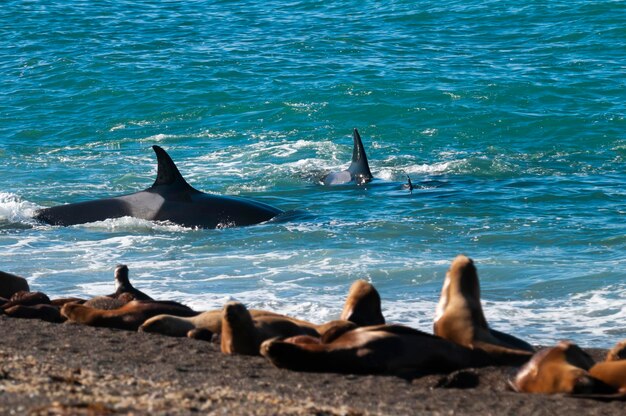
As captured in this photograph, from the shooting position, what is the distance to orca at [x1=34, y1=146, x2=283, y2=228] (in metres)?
14.4

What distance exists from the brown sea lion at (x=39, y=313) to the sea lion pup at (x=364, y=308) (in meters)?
2.37

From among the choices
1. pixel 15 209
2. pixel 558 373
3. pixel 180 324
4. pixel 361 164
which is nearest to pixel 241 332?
pixel 180 324

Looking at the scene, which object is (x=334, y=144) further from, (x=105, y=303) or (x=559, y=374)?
(x=559, y=374)

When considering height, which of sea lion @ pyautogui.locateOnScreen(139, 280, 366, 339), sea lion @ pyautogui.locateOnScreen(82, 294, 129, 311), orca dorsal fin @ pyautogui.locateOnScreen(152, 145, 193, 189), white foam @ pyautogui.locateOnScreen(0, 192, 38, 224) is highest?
orca dorsal fin @ pyautogui.locateOnScreen(152, 145, 193, 189)

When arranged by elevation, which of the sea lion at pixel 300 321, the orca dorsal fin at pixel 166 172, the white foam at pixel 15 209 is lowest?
the white foam at pixel 15 209

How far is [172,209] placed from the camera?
14.5 meters

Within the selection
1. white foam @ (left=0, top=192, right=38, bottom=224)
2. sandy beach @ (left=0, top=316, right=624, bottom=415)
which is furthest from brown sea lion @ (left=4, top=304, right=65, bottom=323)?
white foam @ (left=0, top=192, right=38, bottom=224)

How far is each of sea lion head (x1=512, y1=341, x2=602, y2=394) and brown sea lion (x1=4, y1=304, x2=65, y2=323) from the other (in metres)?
3.88

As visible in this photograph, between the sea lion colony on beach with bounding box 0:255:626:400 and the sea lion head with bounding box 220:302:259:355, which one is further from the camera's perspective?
the sea lion head with bounding box 220:302:259:355

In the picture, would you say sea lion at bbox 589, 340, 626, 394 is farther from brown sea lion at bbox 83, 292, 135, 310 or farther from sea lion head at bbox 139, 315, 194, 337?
brown sea lion at bbox 83, 292, 135, 310

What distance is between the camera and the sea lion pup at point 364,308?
8.16m

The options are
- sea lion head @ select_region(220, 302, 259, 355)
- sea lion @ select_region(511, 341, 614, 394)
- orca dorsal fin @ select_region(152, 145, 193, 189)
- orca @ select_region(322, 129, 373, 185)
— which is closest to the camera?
sea lion @ select_region(511, 341, 614, 394)

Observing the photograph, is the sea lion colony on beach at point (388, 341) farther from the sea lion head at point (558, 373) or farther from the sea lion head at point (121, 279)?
the sea lion head at point (121, 279)

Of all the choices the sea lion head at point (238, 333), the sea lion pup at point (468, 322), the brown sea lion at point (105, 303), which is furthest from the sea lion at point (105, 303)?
the sea lion pup at point (468, 322)
